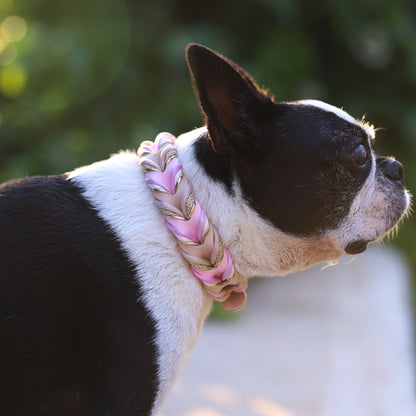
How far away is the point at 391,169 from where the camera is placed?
A: 83.4 inches

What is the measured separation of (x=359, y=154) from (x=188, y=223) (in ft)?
2.00

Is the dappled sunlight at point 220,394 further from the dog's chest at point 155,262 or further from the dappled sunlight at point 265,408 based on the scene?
the dog's chest at point 155,262

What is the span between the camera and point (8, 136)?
16.5 feet

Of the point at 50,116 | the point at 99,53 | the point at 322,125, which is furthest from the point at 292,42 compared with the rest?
the point at 322,125

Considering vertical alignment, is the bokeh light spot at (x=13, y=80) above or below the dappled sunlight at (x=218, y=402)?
above

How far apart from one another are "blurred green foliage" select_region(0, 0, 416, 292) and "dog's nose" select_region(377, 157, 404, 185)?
268 centimetres

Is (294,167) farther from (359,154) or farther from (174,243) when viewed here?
(174,243)

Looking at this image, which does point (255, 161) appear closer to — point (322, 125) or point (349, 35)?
point (322, 125)

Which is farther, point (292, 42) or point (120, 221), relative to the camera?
point (292, 42)

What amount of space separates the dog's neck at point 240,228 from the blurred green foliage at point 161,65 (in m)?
2.68

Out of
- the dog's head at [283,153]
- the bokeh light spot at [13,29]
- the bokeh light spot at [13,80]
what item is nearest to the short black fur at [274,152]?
the dog's head at [283,153]

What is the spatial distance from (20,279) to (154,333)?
398 mm

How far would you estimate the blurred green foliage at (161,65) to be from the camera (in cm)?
504

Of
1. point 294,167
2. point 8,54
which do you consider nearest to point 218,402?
point 294,167
